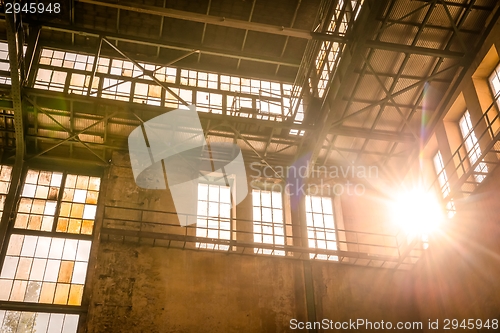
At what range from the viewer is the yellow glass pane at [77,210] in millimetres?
13523

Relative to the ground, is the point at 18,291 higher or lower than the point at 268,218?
lower

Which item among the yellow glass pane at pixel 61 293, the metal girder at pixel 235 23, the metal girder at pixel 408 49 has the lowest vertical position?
the yellow glass pane at pixel 61 293

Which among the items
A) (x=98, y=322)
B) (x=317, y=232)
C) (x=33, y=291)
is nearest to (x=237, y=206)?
(x=317, y=232)

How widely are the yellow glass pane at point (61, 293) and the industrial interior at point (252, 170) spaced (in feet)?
0.17

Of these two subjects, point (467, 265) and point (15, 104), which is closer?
point (467, 265)

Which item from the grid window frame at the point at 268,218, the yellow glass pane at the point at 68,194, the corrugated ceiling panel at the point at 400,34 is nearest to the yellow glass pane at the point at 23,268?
the yellow glass pane at the point at 68,194

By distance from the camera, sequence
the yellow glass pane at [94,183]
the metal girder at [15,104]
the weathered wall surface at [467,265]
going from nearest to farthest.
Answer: the weathered wall surface at [467,265] < the metal girder at [15,104] < the yellow glass pane at [94,183]

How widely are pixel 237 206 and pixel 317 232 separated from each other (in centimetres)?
257

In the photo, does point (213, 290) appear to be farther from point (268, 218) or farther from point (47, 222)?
point (47, 222)

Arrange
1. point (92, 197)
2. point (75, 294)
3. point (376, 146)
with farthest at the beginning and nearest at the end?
point (376, 146)
point (92, 197)
point (75, 294)

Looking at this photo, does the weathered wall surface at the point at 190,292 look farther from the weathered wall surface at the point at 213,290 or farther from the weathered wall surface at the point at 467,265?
the weathered wall surface at the point at 467,265

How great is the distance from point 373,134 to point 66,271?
937cm

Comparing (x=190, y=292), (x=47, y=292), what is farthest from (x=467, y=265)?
(x=47, y=292)

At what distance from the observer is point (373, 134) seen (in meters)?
14.0
